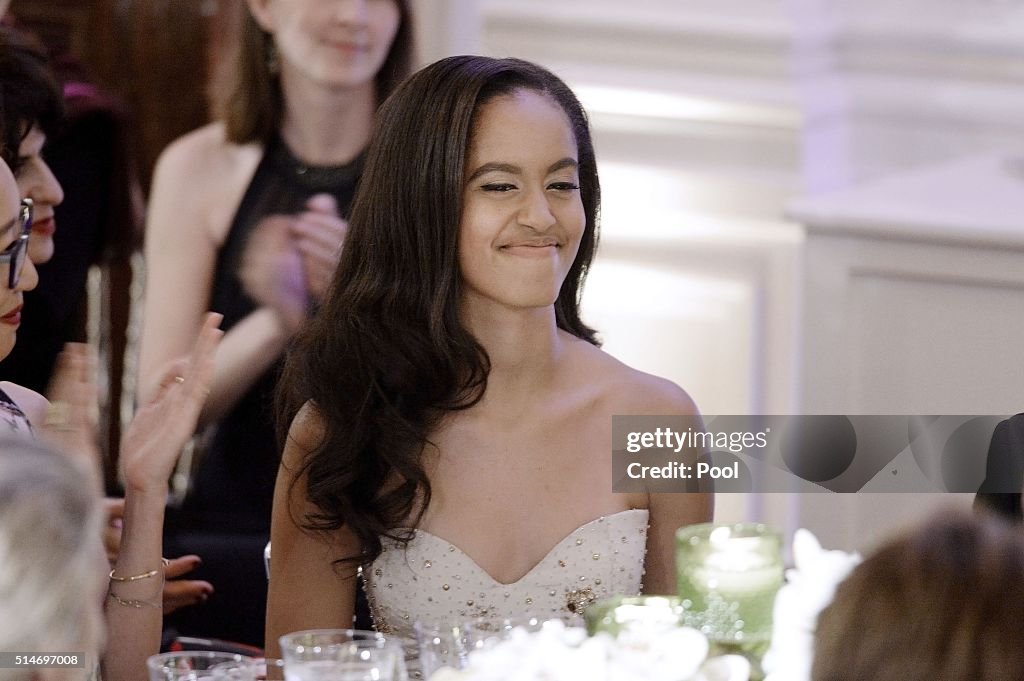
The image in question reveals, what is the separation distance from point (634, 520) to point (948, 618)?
1.13 m

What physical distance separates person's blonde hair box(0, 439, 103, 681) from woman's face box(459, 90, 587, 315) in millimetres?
839

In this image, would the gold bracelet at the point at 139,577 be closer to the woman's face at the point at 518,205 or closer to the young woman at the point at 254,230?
the woman's face at the point at 518,205

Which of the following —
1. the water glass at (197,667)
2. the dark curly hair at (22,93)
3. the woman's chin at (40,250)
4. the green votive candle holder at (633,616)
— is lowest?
the water glass at (197,667)

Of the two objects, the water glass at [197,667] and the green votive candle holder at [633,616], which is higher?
the green votive candle holder at [633,616]

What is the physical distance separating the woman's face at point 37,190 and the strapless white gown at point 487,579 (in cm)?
79

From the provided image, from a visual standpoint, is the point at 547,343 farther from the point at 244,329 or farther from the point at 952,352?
the point at 952,352

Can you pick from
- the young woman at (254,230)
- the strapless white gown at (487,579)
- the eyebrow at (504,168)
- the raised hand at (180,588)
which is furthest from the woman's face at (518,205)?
the young woman at (254,230)

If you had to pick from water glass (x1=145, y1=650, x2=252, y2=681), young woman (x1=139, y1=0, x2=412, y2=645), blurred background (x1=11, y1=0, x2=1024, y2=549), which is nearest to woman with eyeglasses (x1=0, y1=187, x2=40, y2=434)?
water glass (x1=145, y1=650, x2=252, y2=681)

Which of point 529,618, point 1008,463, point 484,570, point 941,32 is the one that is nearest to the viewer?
point 529,618

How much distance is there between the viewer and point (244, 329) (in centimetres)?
265

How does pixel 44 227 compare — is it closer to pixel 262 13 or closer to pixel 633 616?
pixel 262 13

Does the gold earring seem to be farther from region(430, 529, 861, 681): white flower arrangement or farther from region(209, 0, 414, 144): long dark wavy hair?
region(430, 529, 861, 681): white flower arrangement

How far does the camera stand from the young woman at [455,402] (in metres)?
1.93

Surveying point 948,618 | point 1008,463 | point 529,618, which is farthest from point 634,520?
point 948,618
